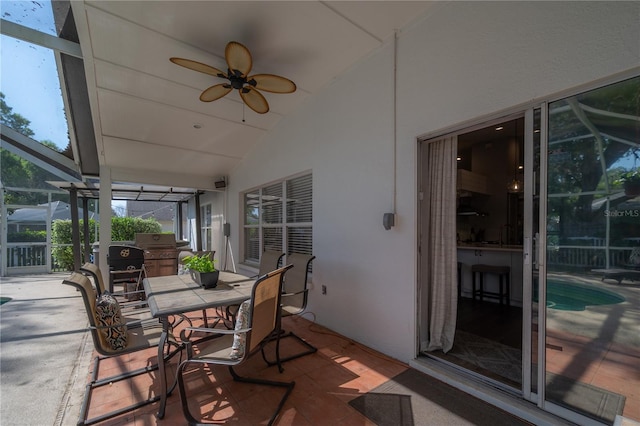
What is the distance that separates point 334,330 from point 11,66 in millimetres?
7088

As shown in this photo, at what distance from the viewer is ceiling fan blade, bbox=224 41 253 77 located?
7.79 ft

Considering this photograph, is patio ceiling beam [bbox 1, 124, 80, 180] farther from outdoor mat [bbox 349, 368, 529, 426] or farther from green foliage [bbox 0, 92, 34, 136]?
outdoor mat [bbox 349, 368, 529, 426]

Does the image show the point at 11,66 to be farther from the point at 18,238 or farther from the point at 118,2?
the point at 18,238

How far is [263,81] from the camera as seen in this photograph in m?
2.84

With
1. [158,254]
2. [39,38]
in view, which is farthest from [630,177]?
[158,254]

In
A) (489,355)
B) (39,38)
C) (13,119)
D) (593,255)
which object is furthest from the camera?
(13,119)

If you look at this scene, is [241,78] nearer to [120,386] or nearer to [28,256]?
[120,386]

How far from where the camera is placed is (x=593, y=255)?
1.72 meters

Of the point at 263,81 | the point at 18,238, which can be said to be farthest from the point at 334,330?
the point at 18,238

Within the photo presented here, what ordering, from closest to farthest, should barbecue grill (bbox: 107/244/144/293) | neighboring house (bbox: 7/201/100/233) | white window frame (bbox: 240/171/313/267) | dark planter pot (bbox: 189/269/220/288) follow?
dark planter pot (bbox: 189/269/220/288), white window frame (bbox: 240/171/313/267), barbecue grill (bbox: 107/244/144/293), neighboring house (bbox: 7/201/100/233)

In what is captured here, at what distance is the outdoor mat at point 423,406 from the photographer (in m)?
1.89

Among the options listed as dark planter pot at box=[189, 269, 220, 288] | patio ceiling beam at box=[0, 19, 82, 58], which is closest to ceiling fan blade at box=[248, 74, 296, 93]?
dark planter pot at box=[189, 269, 220, 288]

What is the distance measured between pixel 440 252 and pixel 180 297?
2.51m

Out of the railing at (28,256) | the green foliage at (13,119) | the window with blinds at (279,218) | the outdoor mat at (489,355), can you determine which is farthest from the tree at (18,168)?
the outdoor mat at (489,355)
